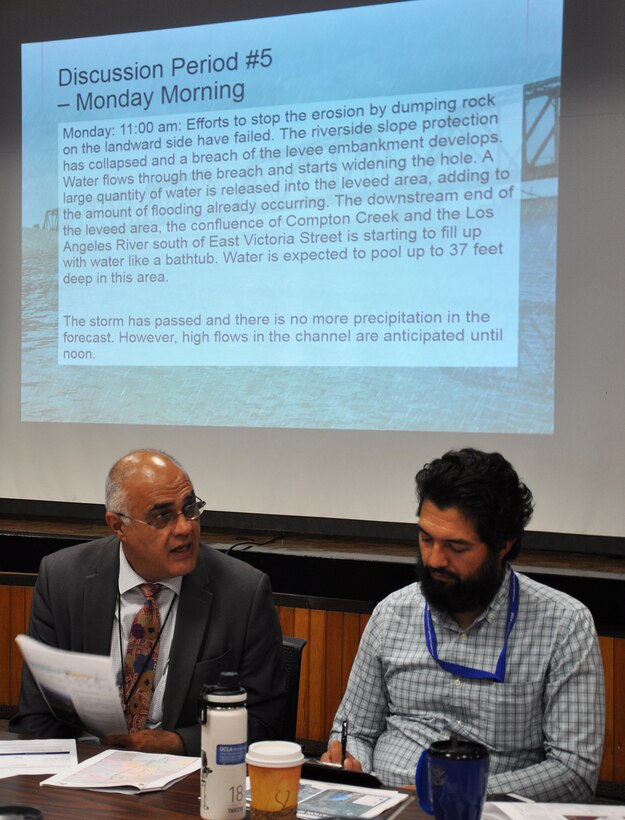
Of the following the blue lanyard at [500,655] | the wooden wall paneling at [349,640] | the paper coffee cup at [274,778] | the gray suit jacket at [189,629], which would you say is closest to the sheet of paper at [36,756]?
the gray suit jacket at [189,629]

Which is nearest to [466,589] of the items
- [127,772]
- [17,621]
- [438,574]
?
[438,574]

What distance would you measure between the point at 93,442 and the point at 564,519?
2132mm

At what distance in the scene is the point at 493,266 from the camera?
151 inches

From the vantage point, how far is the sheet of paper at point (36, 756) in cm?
177

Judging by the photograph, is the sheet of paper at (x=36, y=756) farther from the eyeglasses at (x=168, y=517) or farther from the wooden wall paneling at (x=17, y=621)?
the wooden wall paneling at (x=17, y=621)

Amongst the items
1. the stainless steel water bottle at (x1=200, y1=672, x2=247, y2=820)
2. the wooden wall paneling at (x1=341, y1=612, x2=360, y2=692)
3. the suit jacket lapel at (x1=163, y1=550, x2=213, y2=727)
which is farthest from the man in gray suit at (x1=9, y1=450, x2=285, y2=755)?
the wooden wall paneling at (x1=341, y1=612, x2=360, y2=692)

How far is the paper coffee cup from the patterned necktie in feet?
2.76

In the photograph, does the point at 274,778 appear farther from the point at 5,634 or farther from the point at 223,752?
the point at 5,634

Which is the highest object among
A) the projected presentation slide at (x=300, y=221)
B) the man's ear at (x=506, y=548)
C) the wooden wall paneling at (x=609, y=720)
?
the projected presentation slide at (x=300, y=221)

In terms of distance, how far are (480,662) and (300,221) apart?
250cm

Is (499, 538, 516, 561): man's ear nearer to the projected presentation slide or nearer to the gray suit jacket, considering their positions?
the gray suit jacket

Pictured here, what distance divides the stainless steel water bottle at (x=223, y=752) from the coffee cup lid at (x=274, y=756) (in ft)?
0.14

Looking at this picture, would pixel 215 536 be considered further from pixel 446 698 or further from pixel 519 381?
pixel 446 698

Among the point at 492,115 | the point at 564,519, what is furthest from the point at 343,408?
the point at 492,115
